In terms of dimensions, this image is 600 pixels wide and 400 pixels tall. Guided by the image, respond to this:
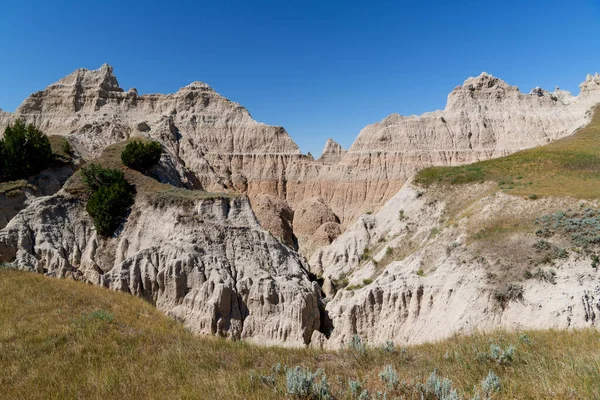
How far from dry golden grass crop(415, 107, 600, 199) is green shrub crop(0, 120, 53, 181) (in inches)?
1344

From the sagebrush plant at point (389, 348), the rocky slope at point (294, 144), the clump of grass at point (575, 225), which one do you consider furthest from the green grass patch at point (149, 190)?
the rocky slope at point (294, 144)

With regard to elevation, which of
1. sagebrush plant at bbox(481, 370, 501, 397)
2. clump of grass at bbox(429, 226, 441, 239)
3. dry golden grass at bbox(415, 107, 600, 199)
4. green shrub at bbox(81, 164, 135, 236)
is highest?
dry golden grass at bbox(415, 107, 600, 199)

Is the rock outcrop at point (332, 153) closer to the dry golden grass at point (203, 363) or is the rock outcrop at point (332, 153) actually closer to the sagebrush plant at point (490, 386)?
the dry golden grass at point (203, 363)

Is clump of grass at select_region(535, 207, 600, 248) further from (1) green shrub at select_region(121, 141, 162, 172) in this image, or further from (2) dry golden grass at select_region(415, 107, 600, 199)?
(1) green shrub at select_region(121, 141, 162, 172)

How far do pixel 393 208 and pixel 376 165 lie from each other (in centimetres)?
3110

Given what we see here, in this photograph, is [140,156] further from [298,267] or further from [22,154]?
[298,267]

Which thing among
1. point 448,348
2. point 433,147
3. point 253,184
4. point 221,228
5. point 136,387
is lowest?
point 136,387

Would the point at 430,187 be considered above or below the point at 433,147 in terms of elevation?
below

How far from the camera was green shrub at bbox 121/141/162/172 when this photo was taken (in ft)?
102

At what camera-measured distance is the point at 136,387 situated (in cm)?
514

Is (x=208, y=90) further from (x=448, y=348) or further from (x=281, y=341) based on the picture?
(x=448, y=348)

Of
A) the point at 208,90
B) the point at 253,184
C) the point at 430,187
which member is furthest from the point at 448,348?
the point at 208,90

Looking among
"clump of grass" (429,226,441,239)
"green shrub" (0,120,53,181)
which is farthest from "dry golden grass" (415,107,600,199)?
"green shrub" (0,120,53,181)

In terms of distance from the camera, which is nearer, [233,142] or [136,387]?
[136,387]
